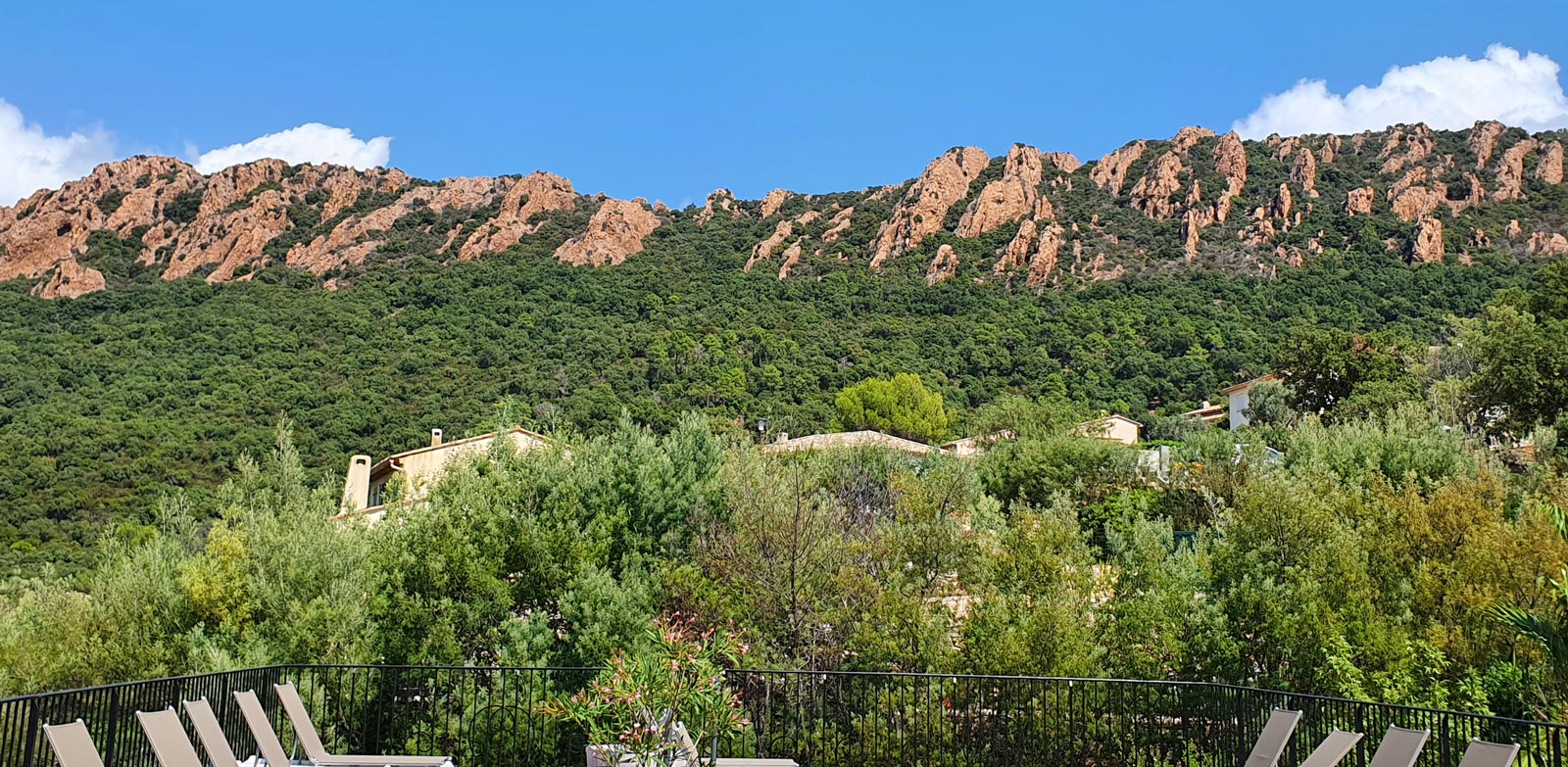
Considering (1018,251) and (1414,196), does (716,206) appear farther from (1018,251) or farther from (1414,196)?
(1414,196)

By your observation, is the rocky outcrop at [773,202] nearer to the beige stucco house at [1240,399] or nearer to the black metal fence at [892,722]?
the beige stucco house at [1240,399]

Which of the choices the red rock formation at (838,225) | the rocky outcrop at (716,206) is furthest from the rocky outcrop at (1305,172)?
the rocky outcrop at (716,206)

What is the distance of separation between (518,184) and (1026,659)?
90.5 m

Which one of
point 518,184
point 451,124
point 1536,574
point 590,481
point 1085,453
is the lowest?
point 1536,574

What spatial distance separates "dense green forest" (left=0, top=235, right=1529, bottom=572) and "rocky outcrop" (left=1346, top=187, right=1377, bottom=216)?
27.2 feet

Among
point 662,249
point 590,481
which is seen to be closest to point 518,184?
point 662,249

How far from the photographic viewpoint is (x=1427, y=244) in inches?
2623

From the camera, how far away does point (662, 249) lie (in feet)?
288

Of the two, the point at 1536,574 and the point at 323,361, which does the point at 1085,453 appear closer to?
the point at 1536,574

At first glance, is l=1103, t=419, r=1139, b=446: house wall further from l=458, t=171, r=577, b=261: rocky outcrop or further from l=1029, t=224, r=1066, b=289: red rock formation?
l=458, t=171, r=577, b=261: rocky outcrop

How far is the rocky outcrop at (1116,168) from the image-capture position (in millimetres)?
88500

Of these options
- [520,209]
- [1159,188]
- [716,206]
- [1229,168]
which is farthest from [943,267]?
[520,209]

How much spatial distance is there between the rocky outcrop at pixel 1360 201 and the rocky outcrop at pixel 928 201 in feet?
91.4

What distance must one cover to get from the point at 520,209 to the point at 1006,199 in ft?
132
